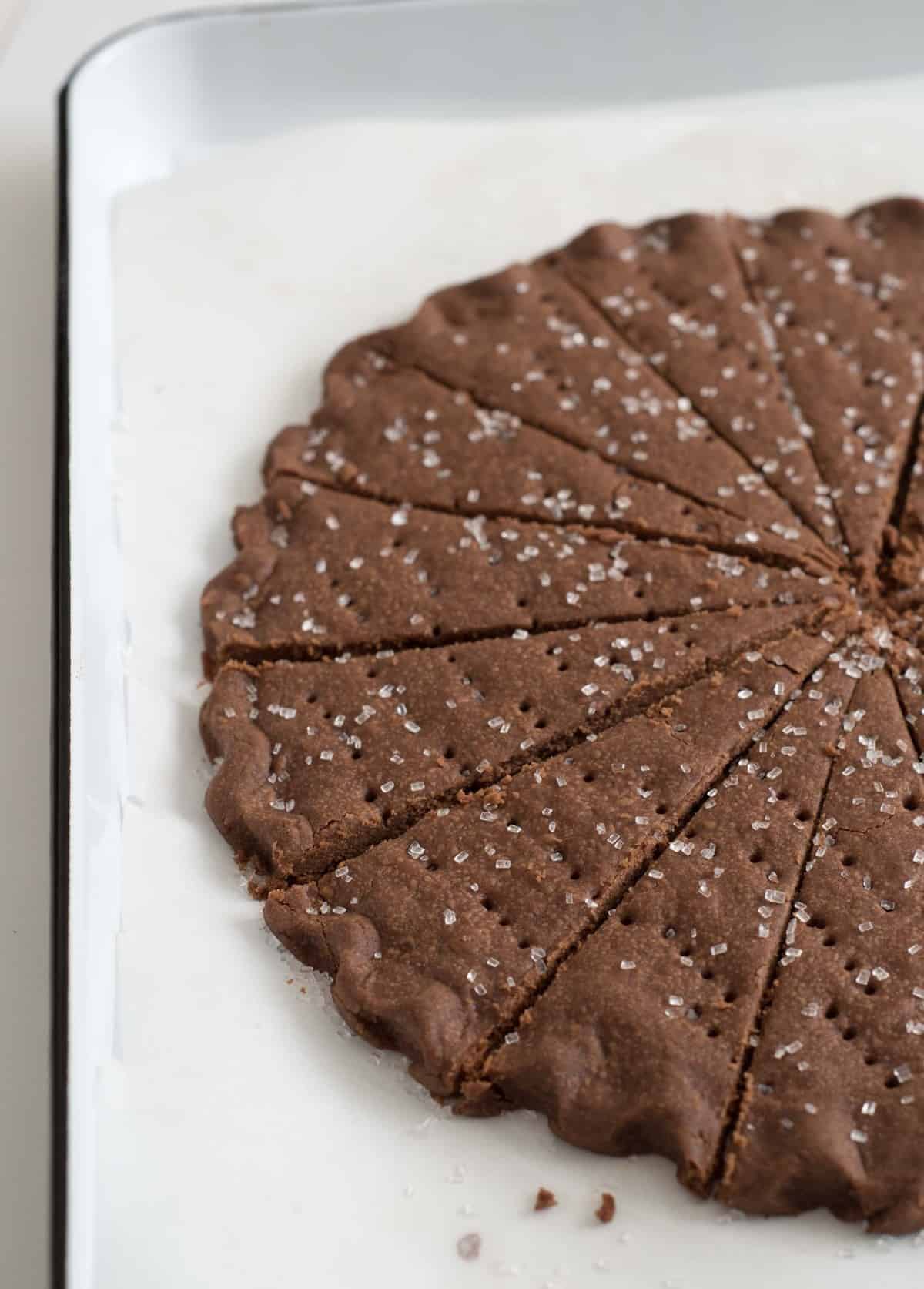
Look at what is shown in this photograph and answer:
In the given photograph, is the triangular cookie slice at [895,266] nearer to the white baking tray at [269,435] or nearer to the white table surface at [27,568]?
the white baking tray at [269,435]

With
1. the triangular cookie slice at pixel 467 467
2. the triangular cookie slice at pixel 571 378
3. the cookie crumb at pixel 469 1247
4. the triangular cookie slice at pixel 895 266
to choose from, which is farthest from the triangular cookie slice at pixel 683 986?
the triangular cookie slice at pixel 895 266

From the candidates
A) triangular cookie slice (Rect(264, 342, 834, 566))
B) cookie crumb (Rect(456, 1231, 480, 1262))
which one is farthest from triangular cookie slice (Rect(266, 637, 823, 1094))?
triangular cookie slice (Rect(264, 342, 834, 566))

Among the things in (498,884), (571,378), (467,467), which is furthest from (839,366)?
(498,884)

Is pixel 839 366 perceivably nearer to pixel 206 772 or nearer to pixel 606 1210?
pixel 206 772

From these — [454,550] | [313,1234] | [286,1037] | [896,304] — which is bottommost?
[313,1234]

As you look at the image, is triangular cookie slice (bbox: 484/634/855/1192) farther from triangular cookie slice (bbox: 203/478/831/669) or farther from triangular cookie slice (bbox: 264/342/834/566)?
triangular cookie slice (bbox: 264/342/834/566)

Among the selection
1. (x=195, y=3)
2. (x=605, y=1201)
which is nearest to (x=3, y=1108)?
(x=605, y=1201)

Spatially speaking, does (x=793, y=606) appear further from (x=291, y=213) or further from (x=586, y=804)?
(x=291, y=213)
